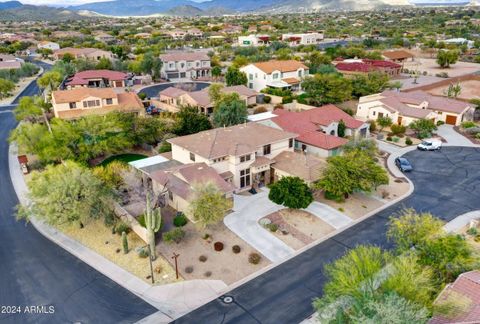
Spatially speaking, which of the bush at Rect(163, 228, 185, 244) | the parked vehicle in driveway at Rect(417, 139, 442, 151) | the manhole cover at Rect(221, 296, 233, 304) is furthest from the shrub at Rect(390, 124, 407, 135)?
the manhole cover at Rect(221, 296, 233, 304)

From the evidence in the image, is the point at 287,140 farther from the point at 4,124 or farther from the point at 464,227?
the point at 4,124

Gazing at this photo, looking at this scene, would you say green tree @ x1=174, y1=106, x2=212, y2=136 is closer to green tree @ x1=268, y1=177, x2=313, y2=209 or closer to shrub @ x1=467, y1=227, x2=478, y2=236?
green tree @ x1=268, y1=177, x2=313, y2=209

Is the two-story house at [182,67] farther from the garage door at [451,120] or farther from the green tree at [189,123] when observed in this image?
the garage door at [451,120]

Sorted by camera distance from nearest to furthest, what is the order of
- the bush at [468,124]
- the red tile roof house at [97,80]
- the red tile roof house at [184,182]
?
the red tile roof house at [184,182]
the bush at [468,124]
the red tile roof house at [97,80]

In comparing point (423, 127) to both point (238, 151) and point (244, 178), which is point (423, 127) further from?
point (238, 151)

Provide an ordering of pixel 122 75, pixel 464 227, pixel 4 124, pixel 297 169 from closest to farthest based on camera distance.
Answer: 1. pixel 464 227
2. pixel 297 169
3. pixel 4 124
4. pixel 122 75

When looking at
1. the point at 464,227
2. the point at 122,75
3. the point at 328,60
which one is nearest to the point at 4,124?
the point at 122,75

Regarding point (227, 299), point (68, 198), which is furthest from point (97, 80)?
point (227, 299)

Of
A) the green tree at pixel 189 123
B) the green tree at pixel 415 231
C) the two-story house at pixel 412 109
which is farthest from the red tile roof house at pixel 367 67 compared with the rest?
the green tree at pixel 415 231
